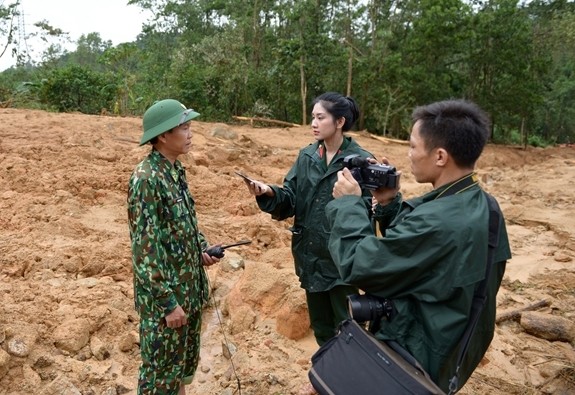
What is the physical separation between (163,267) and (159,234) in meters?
0.15

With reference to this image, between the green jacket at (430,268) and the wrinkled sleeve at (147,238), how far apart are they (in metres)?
0.91

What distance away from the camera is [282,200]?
9.22 feet

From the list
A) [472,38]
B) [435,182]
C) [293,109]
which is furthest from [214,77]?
[435,182]

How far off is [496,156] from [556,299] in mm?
10906

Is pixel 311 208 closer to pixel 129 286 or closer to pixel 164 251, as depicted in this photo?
pixel 164 251

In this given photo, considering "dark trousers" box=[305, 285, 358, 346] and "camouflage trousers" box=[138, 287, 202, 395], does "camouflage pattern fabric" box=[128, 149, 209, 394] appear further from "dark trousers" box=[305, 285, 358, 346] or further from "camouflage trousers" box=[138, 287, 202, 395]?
"dark trousers" box=[305, 285, 358, 346]

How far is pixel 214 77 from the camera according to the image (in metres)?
17.6

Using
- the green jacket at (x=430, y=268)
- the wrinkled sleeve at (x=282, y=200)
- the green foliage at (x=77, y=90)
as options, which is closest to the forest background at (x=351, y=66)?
the green foliage at (x=77, y=90)

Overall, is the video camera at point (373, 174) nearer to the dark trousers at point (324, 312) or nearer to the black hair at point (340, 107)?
the black hair at point (340, 107)

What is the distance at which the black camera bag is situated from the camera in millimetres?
1464

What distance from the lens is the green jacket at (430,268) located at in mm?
1475

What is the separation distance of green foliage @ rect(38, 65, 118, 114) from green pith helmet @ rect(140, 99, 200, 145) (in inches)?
566

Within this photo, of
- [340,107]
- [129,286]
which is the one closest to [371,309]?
[340,107]

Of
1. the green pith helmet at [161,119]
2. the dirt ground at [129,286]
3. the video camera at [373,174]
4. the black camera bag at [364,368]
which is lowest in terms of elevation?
the dirt ground at [129,286]
